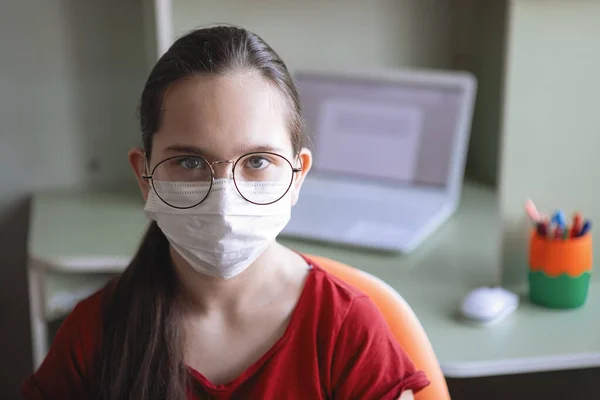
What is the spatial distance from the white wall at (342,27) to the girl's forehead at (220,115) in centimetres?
103

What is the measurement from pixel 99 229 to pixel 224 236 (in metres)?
0.85

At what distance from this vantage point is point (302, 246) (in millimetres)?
1593

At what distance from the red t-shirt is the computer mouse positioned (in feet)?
1.13

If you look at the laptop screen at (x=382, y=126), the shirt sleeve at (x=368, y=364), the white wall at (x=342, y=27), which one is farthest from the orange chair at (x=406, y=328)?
the white wall at (x=342, y=27)

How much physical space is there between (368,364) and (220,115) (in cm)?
36

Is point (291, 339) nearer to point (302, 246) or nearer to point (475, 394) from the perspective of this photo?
point (302, 246)

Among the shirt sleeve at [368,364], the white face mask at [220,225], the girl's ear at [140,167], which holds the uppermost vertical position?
the girl's ear at [140,167]

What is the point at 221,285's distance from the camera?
99 centimetres

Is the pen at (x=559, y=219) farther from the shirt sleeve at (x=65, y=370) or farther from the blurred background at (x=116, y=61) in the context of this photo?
the shirt sleeve at (x=65, y=370)

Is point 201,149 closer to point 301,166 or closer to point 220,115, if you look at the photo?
point 220,115

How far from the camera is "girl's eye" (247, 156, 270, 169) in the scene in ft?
3.00

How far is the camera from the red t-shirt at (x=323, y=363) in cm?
94

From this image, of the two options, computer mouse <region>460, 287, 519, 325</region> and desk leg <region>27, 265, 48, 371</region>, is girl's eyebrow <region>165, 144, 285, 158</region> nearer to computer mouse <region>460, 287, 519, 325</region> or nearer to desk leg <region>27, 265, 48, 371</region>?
computer mouse <region>460, 287, 519, 325</region>

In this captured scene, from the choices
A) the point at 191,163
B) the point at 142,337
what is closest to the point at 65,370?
the point at 142,337
